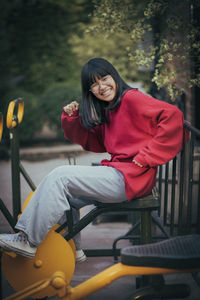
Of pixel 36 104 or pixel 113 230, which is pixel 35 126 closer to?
pixel 36 104

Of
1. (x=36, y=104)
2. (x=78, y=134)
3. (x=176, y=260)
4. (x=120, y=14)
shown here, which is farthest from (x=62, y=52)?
(x=176, y=260)

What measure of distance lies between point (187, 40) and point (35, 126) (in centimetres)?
509

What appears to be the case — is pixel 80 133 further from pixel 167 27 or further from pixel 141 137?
pixel 167 27

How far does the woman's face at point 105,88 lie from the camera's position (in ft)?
8.62

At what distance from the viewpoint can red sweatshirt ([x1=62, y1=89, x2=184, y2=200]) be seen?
2414 mm

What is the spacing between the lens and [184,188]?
117 inches

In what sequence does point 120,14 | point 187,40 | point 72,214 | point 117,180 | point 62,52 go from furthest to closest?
point 62,52 → point 120,14 → point 187,40 → point 72,214 → point 117,180

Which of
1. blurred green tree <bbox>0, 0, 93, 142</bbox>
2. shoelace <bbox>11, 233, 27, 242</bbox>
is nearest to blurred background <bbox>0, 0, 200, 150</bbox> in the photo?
blurred green tree <bbox>0, 0, 93, 142</bbox>

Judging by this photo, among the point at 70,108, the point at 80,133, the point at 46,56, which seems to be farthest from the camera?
the point at 46,56

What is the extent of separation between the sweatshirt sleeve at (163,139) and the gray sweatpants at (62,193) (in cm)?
21

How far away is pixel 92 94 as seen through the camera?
279 cm

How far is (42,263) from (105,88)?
1127mm

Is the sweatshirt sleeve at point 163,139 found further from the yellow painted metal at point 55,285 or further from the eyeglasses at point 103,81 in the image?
the yellow painted metal at point 55,285

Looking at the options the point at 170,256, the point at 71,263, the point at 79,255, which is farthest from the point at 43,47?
the point at 170,256
